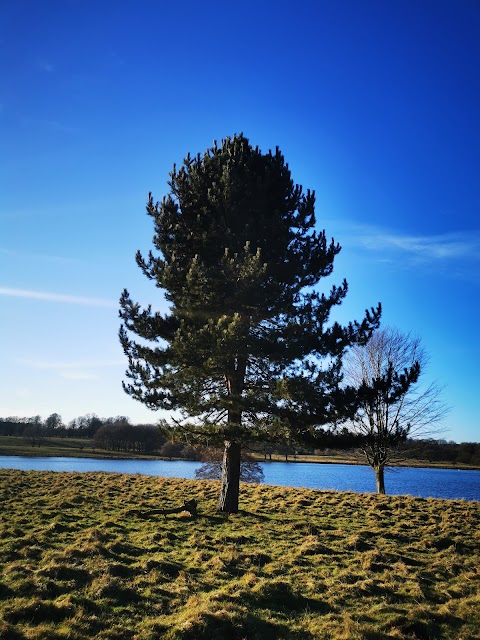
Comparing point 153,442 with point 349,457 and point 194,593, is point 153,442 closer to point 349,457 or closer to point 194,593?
point 349,457

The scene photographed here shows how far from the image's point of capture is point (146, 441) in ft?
343

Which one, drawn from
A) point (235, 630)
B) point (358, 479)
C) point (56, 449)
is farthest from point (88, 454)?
point (235, 630)

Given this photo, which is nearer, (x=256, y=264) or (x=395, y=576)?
(x=395, y=576)

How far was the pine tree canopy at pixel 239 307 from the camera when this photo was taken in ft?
43.1

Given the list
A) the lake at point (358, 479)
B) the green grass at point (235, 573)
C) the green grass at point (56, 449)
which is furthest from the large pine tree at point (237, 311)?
the green grass at point (56, 449)

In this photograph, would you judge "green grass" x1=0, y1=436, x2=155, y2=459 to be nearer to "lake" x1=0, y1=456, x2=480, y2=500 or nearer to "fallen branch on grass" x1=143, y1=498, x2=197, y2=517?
"lake" x1=0, y1=456, x2=480, y2=500

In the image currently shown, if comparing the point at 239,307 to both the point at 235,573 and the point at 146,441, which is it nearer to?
the point at 235,573

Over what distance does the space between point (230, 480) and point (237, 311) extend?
6143mm

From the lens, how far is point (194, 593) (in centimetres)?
714

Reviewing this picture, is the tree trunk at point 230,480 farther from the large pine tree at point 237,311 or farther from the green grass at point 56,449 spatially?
the green grass at point 56,449

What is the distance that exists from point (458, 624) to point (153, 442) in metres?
105

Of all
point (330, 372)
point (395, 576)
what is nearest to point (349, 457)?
point (330, 372)

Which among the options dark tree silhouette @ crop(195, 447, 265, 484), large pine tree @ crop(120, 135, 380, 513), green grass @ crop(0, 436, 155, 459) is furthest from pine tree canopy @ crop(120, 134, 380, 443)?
green grass @ crop(0, 436, 155, 459)

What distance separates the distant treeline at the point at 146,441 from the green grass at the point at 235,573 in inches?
108
